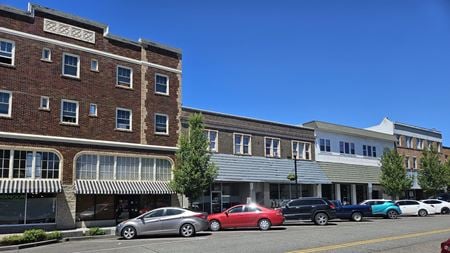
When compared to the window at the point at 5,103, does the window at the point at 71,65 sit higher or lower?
higher

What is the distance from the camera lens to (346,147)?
43594 millimetres

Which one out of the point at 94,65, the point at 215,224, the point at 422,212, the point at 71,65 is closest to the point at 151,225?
the point at 215,224

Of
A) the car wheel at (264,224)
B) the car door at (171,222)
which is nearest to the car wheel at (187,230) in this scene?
the car door at (171,222)

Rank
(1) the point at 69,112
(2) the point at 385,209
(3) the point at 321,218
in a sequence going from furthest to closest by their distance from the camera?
(2) the point at 385,209
(1) the point at 69,112
(3) the point at 321,218

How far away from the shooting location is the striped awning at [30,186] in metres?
22.1

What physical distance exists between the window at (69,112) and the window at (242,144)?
1235cm

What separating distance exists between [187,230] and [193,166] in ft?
25.2

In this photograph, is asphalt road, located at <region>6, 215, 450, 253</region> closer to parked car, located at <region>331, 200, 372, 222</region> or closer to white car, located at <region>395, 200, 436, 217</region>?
parked car, located at <region>331, 200, 372, 222</region>

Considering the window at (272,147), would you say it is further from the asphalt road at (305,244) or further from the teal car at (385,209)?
the asphalt road at (305,244)

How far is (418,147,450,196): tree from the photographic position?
4856 cm

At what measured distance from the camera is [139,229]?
1975 cm

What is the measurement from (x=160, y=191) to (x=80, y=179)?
5030 millimetres

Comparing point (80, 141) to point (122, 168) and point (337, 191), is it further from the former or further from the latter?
point (337, 191)

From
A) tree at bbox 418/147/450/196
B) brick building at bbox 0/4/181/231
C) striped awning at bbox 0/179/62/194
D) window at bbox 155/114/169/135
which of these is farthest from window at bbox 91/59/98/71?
tree at bbox 418/147/450/196
